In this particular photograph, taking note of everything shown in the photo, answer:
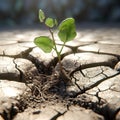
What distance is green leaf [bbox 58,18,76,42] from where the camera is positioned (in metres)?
1.89

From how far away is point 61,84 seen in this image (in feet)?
6.34

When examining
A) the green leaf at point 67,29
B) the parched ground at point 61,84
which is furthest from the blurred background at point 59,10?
the green leaf at point 67,29

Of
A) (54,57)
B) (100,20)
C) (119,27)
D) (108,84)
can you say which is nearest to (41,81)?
(54,57)

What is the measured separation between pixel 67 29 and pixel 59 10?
2.79 m

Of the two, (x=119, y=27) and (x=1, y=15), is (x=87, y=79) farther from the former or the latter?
(x=1, y=15)

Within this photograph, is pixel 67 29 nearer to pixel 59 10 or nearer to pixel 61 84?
pixel 61 84

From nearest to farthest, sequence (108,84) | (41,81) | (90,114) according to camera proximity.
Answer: (90,114) < (108,84) < (41,81)

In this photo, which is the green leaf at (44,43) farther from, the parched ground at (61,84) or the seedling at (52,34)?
Answer: the parched ground at (61,84)

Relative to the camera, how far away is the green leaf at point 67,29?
6.20 ft

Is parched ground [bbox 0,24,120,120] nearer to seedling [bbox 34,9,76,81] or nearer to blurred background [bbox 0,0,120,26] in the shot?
seedling [bbox 34,9,76,81]

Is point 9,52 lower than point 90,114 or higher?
higher

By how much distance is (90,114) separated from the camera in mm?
1644

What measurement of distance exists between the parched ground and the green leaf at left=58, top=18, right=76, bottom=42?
0.23 meters

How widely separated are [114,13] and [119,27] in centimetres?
86
